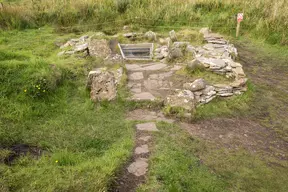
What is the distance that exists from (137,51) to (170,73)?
7.25 feet

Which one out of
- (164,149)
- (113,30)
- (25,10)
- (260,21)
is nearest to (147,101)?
(164,149)

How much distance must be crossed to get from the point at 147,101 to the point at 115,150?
6.13 ft

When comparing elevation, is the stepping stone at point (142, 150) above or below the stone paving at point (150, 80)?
below

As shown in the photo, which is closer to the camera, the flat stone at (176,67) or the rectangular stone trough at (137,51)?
the flat stone at (176,67)

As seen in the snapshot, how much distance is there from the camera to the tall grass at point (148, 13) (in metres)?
10.4

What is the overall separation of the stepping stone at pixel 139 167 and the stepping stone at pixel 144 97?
201cm

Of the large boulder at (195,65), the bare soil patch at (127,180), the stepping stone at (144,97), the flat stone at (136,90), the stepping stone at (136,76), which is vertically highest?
the large boulder at (195,65)

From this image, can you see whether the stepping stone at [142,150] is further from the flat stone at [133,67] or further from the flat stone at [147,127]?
the flat stone at [133,67]

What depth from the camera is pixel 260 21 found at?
33.4ft

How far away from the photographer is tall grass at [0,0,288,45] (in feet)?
34.2

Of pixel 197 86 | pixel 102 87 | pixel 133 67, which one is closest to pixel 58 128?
pixel 102 87

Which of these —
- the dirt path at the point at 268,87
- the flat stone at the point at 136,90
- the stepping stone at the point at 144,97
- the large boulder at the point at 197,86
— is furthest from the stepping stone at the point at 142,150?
the dirt path at the point at 268,87

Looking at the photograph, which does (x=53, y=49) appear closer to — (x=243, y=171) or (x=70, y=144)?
(x=70, y=144)

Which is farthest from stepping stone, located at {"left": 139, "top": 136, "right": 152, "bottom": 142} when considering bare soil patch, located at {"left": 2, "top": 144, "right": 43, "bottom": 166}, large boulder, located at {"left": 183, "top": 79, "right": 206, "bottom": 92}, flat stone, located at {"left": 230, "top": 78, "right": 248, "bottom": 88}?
flat stone, located at {"left": 230, "top": 78, "right": 248, "bottom": 88}
